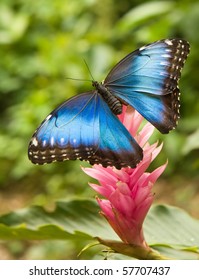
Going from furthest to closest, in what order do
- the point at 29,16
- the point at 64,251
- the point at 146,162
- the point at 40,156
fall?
the point at 29,16, the point at 64,251, the point at 40,156, the point at 146,162

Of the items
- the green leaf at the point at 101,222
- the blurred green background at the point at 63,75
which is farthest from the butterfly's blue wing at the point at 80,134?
the blurred green background at the point at 63,75

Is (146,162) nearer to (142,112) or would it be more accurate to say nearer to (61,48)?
(142,112)

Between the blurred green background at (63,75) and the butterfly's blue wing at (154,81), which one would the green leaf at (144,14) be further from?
the butterfly's blue wing at (154,81)

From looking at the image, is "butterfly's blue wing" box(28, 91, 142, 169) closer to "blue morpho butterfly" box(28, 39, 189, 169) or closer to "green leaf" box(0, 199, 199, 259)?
"blue morpho butterfly" box(28, 39, 189, 169)

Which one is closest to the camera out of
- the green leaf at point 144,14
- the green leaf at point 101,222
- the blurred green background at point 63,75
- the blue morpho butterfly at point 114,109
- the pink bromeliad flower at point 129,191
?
the pink bromeliad flower at point 129,191

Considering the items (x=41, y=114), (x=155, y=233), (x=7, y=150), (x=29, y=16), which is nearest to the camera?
(x=155, y=233)

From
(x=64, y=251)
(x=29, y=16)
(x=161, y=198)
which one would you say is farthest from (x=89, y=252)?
(x=29, y=16)

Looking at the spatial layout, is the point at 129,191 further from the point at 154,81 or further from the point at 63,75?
the point at 63,75
